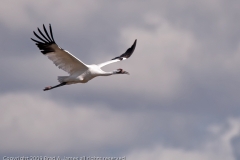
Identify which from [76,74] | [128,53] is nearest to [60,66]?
[76,74]

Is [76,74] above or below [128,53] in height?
below

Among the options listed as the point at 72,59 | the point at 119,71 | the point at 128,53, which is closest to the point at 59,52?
the point at 72,59

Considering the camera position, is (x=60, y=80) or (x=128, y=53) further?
(x=128, y=53)

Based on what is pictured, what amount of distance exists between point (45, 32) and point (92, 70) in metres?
3.57

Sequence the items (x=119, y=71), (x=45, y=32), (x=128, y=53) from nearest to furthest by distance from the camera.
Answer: (x=45, y=32)
(x=119, y=71)
(x=128, y=53)

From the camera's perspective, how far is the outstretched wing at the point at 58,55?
4584 centimetres

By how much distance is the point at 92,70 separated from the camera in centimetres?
4750

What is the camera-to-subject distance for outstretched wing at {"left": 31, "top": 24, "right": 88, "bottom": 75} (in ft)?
150

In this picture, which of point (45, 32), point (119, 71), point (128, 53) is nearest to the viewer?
point (45, 32)

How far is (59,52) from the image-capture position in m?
46.1

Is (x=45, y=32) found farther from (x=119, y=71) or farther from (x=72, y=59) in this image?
(x=119, y=71)

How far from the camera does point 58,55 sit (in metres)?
46.4

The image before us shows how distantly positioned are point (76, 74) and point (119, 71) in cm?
287

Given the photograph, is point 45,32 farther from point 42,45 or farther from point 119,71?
point 119,71
